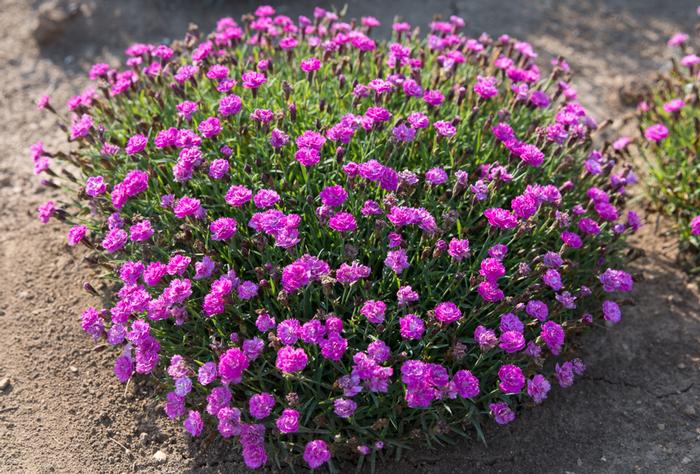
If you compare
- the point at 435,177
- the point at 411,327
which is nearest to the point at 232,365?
the point at 411,327

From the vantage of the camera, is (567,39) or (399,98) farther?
(567,39)

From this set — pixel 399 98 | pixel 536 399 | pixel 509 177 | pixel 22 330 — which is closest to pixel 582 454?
pixel 536 399

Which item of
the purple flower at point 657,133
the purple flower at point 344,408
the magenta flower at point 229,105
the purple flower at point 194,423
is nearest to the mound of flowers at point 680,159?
the purple flower at point 657,133

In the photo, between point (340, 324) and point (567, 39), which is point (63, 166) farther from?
point (567, 39)

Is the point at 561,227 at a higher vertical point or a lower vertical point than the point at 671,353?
higher

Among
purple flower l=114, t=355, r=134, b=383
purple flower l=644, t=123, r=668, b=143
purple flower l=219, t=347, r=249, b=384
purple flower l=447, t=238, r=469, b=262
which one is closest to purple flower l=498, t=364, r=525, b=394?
purple flower l=447, t=238, r=469, b=262

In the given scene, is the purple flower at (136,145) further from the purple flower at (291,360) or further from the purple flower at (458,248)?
the purple flower at (458,248)
